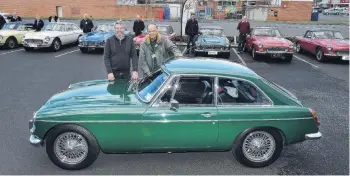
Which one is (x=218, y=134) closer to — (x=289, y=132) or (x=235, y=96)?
(x=235, y=96)

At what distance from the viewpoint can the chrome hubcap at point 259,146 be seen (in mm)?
4758

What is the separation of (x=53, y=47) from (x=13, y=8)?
36.3 meters

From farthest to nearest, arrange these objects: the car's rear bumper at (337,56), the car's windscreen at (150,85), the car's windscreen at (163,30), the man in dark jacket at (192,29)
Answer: the car's windscreen at (163,30) < the man in dark jacket at (192,29) < the car's rear bumper at (337,56) < the car's windscreen at (150,85)

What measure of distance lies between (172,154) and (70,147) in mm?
1582

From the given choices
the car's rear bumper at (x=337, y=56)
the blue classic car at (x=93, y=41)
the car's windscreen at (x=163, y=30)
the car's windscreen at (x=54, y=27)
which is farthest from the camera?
the car's windscreen at (x=54, y=27)

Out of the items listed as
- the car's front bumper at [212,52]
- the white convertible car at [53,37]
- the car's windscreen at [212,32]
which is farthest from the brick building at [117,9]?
the car's front bumper at [212,52]

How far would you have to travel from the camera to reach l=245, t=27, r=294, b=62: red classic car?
13875mm

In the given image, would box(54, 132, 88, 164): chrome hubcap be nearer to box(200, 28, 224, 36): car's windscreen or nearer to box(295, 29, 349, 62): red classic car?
box(200, 28, 224, 36): car's windscreen

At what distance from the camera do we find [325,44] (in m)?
14.1

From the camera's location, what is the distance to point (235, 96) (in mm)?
4719

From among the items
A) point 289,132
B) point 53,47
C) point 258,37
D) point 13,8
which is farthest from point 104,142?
point 13,8

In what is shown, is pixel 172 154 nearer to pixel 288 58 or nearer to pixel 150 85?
pixel 150 85

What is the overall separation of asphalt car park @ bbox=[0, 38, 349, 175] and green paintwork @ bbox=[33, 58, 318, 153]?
0.41 m

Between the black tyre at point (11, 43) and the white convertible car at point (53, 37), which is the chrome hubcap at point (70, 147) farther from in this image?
the black tyre at point (11, 43)
